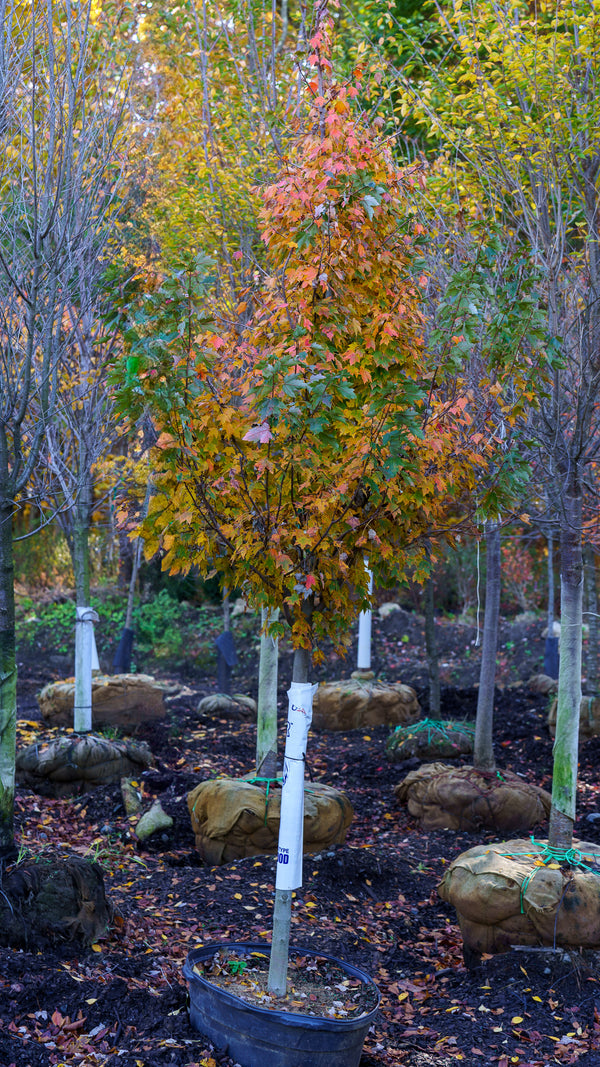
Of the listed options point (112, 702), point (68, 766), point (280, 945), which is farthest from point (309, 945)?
point (112, 702)

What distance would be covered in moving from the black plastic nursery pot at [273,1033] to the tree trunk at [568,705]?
1.71 meters

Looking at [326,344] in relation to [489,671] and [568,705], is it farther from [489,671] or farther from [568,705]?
[489,671]

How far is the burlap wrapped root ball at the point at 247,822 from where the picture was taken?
561 cm

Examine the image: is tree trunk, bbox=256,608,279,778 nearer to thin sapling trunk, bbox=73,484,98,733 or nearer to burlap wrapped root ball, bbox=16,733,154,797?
burlap wrapped root ball, bbox=16,733,154,797

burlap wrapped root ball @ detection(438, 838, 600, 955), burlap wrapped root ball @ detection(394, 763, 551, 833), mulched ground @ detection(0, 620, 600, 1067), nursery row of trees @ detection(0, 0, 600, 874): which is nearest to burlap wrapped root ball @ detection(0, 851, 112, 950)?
mulched ground @ detection(0, 620, 600, 1067)

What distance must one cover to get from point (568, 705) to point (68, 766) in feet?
13.7

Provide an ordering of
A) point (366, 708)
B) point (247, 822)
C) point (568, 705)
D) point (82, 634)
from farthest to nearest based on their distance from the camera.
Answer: point (366, 708) → point (82, 634) → point (247, 822) → point (568, 705)

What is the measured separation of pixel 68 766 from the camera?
6.98 metres

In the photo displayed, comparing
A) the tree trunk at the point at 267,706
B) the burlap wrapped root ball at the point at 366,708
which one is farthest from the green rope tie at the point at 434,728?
the tree trunk at the point at 267,706

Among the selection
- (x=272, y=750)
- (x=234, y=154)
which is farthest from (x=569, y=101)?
(x=272, y=750)

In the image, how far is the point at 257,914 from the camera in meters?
4.80

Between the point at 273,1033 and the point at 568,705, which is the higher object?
the point at 568,705

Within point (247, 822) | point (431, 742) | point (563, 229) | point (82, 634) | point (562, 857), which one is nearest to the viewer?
point (562, 857)

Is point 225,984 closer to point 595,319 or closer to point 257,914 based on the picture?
point 257,914
